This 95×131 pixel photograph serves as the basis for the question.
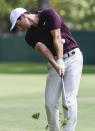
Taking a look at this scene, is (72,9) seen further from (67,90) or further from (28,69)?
(67,90)

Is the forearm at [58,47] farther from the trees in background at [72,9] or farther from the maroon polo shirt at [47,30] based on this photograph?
the trees in background at [72,9]

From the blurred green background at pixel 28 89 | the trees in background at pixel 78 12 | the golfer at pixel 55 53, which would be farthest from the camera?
the trees in background at pixel 78 12

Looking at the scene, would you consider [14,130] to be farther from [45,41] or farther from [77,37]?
[77,37]

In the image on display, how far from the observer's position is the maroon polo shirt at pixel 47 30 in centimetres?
798

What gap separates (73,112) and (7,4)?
41.9 m

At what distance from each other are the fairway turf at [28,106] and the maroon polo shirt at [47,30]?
6.65ft

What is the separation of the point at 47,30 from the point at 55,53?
0.33 m

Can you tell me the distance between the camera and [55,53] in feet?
26.8

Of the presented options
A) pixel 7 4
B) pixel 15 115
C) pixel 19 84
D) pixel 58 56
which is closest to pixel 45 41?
pixel 58 56

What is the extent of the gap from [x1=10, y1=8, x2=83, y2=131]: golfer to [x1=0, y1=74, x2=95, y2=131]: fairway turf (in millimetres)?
1593

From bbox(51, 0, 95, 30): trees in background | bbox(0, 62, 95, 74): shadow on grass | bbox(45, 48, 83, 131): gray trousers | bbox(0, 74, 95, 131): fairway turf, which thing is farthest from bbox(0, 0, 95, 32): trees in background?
bbox(45, 48, 83, 131): gray trousers

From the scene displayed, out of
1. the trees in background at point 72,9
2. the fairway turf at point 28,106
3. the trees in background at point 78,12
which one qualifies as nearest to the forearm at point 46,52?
the fairway turf at point 28,106

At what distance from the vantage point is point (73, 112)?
8.12m

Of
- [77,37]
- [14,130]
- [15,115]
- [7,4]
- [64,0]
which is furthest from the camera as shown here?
[64,0]
